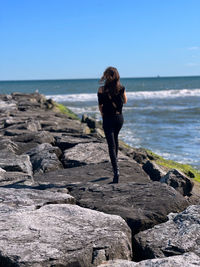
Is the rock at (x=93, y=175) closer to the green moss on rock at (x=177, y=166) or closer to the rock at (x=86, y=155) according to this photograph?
the rock at (x=86, y=155)

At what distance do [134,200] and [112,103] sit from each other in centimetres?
155

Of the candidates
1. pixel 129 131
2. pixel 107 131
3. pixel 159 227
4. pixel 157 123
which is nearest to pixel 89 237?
pixel 159 227

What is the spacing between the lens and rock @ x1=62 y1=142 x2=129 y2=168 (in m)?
6.77

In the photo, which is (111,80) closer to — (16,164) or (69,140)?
(16,164)

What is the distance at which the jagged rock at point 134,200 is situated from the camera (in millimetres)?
4066

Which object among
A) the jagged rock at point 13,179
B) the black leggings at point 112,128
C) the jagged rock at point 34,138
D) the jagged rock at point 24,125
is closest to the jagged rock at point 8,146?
the jagged rock at point 34,138

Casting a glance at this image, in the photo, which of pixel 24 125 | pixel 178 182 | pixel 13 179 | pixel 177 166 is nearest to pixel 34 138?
pixel 24 125

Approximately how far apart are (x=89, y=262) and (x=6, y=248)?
2.12 ft

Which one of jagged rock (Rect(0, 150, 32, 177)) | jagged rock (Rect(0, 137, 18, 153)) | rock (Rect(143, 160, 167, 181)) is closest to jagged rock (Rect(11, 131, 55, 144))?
jagged rock (Rect(0, 137, 18, 153))

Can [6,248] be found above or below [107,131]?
below

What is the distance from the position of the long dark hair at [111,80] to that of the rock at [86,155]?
164cm

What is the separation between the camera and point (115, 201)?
Result: 14.7 ft

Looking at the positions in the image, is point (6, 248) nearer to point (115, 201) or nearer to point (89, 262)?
point (89, 262)

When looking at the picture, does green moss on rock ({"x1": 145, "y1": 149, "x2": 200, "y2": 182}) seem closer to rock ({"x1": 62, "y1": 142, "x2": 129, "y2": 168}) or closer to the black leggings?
rock ({"x1": 62, "y1": 142, "x2": 129, "y2": 168})
